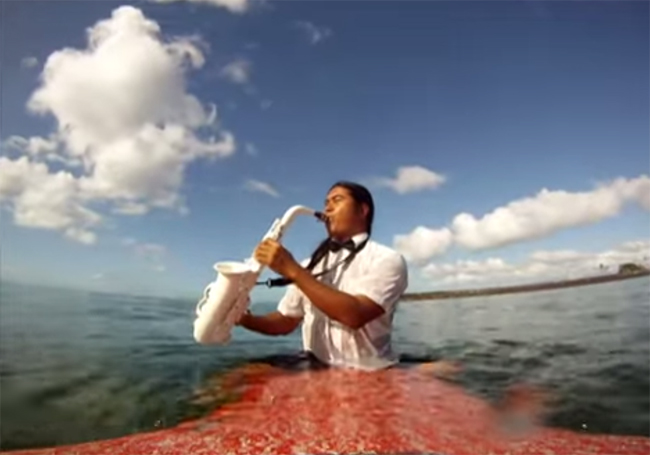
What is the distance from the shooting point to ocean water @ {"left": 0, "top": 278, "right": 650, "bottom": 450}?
1.86 metres

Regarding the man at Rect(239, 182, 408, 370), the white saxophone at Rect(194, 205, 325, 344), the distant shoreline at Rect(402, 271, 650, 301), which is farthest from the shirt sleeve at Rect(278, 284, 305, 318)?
the distant shoreline at Rect(402, 271, 650, 301)

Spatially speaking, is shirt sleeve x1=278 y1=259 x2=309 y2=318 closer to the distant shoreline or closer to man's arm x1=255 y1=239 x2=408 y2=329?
man's arm x1=255 y1=239 x2=408 y2=329

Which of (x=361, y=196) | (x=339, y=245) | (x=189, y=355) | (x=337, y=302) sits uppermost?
(x=361, y=196)

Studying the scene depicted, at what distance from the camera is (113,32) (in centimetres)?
193

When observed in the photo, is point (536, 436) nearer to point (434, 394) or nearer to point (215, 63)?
point (434, 394)

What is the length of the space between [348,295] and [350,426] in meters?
0.32

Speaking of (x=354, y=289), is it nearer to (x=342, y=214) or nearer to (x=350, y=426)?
(x=342, y=214)

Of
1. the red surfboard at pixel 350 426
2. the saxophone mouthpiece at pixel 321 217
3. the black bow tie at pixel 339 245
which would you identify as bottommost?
the red surfboard at pixel 350 426

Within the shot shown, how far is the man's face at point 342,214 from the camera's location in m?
1.87

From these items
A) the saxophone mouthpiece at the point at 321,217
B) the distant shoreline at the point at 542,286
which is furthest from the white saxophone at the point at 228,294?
the distant shoreline at the point at 542,286

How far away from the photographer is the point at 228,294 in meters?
1.73

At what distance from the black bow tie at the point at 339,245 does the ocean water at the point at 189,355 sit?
21 cm

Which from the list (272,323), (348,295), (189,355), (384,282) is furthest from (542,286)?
(189,355)

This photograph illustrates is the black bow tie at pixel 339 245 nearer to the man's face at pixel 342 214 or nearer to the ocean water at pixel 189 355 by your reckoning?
the man's face at pixel 342 214
